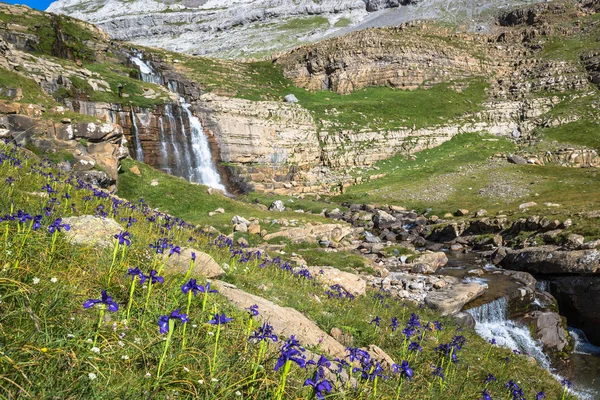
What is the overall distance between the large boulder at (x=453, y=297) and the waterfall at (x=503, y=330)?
602 millimetres

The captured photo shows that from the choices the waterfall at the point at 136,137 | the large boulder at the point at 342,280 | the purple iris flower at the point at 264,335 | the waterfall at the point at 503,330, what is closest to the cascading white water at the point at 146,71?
the waterfall at the point at 136,137

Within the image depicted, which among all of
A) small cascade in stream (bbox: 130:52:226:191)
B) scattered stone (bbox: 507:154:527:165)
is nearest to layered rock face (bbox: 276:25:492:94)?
scattered stone (bbox: 507:154:527:165)

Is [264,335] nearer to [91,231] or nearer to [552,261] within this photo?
[91,231]

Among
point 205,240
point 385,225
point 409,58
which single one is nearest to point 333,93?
point 409,58

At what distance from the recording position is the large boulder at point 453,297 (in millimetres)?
12809

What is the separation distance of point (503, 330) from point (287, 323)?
12218 millimetres

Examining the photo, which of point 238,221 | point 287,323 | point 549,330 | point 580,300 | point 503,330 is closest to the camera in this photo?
point 287,323

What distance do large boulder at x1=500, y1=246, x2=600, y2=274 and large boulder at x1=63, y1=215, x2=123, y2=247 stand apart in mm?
19249

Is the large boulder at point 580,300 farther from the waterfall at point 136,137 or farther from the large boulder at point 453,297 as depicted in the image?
the waterfall at point 136,137

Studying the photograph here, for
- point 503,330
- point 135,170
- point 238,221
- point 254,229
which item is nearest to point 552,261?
point 503,330

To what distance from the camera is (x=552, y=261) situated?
17.0 metres

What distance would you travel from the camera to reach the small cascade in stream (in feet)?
117

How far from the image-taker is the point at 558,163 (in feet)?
154

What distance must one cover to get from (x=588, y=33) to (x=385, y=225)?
87286 mm
